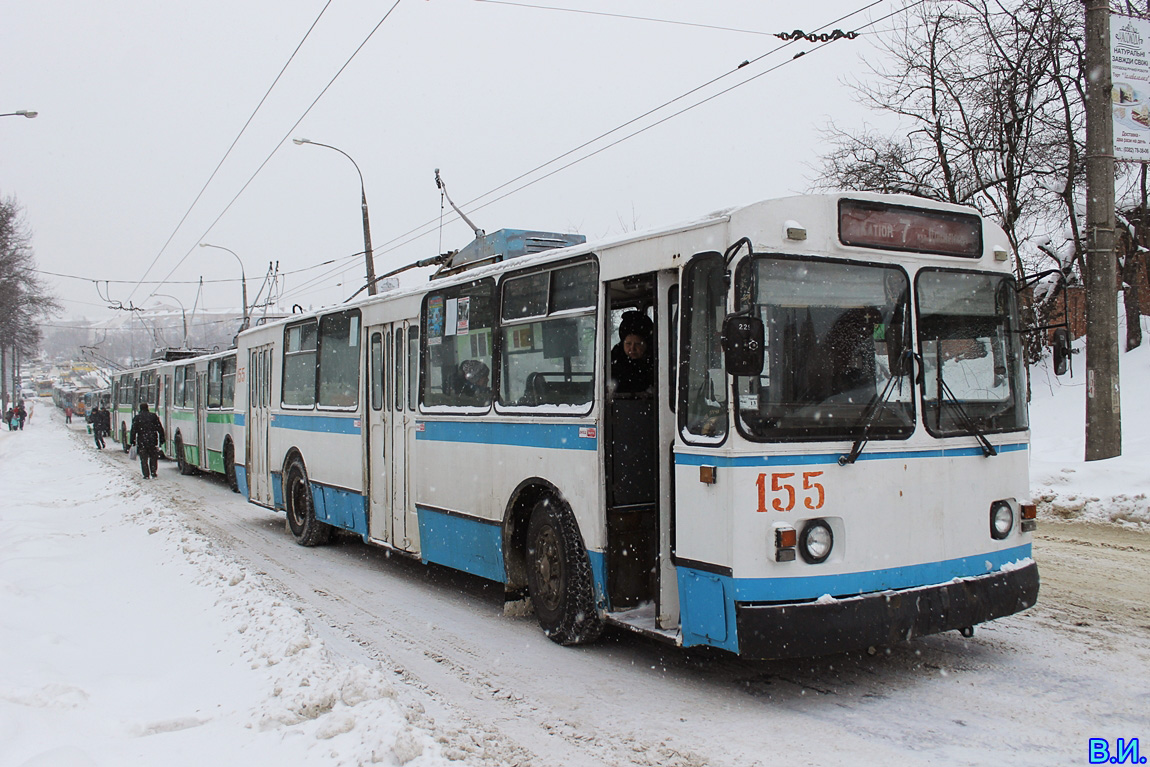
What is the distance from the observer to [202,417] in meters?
24.1

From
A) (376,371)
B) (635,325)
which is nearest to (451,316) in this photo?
(376,371)

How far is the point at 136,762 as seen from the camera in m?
4.55

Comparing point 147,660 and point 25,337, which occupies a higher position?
point 25,337

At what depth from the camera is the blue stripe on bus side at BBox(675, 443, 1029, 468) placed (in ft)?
16.7

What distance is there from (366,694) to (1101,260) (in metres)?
11.6

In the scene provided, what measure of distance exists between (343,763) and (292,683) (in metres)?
1.42

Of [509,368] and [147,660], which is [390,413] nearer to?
[509,368]

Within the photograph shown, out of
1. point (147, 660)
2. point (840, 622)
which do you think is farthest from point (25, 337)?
point (840, 622)

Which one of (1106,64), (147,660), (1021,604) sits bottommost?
(147,660)

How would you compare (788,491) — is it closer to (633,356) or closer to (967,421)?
(967,421)

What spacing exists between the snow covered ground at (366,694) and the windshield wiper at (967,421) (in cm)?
137

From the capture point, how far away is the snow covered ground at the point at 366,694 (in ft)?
15.0

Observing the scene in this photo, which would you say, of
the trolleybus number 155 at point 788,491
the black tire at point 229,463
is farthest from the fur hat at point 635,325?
the black tire at point 229,463

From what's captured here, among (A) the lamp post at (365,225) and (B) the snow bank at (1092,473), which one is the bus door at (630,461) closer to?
(B) the snow bank at (1092,473)
